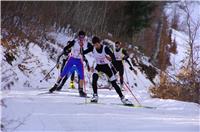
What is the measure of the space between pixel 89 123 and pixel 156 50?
92.8 feet

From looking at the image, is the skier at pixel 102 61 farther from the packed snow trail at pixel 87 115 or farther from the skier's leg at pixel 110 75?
the packed snow trail at pixel 87 115

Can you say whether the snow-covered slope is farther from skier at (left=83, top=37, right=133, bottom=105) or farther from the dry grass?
the dry grass

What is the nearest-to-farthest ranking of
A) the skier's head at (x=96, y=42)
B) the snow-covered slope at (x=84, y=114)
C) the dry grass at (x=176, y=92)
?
the snow-covered slope at (x=84, y=114)
the skier's head at (x=96, y=42)
the dry grass at (x=176, y=92)

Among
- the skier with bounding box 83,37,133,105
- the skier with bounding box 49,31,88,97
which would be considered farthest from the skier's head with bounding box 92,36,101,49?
the skier with bounding box 49,31,88,97

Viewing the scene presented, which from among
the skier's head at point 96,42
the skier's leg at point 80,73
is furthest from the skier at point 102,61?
the skier's leg at point 80,73

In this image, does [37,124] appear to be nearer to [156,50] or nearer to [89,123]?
[89,123]

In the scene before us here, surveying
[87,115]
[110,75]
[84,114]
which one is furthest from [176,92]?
[87,115]

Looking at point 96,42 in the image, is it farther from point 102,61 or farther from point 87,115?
point 87,115

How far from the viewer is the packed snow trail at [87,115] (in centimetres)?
1006

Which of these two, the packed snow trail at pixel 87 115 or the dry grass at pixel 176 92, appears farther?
the dry grass at pixel 176 92

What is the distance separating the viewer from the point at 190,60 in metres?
18.0

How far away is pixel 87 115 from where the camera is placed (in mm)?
11617

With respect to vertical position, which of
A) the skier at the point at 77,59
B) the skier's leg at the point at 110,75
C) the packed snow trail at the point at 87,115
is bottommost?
the packed snow trail at the point at 87,115

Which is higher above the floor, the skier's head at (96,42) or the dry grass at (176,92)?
the skier's head at (96,42)
